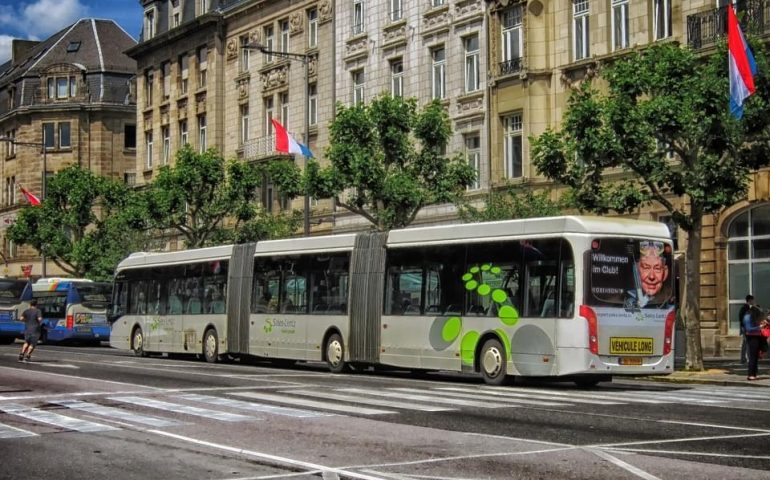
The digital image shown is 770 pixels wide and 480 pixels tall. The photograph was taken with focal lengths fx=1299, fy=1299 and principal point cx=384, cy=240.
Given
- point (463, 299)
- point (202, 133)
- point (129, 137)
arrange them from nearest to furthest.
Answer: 1. point (463, 299)
2. point (202, 133)
3. point (129, 137)

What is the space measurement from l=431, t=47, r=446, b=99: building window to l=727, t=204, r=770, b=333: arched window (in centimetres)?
1369

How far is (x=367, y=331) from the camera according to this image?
2719 centimetres

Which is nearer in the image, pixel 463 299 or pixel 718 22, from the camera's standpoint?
pixel 463 299

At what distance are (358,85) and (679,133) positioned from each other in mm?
25105

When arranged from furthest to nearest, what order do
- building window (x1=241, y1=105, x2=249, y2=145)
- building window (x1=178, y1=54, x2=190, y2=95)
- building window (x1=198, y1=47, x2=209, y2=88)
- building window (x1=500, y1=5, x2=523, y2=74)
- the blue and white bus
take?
building window (x1=178, y1=54, x2=190, y2=95), building window (x1=198, y1=47, x2=209, y2=88), building window (x1=241, y1=105, x2=249, y2=145), the blue and white bus, building window (x1=500, y1=5, x2=523, y2=74)

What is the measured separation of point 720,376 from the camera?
26203 mm

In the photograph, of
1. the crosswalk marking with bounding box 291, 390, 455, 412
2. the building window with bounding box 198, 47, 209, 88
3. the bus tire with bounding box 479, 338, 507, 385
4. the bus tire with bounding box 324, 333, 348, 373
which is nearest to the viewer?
the crosswalk marking with bounding box 291, 390, 455, 412

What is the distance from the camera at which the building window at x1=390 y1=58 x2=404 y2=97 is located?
4750 centimetres

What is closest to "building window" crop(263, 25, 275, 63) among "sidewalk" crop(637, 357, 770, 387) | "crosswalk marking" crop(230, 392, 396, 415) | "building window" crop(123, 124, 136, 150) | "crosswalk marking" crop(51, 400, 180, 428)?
"sidewalk" crop(637, 357, 770, 387)

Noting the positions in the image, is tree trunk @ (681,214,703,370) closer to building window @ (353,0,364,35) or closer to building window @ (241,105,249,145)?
building window @ (353,0,364,35)

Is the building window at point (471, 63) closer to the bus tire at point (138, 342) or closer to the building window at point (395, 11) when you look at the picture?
the building window at point (395, 11)

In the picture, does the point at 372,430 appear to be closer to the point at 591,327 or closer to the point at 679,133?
the point at 591,327

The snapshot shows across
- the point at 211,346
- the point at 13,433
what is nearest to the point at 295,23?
the point at 211,346

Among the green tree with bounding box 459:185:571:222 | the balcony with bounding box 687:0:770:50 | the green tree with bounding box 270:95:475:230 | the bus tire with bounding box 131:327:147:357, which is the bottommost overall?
the bus tire with bounding box 131:327:147:357
